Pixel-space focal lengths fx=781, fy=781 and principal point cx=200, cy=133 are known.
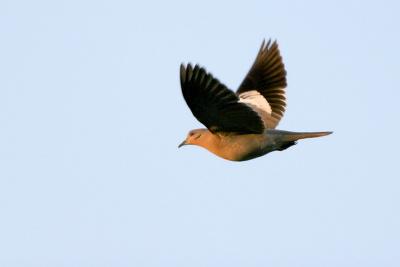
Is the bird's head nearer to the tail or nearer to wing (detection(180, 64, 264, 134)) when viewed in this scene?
wing (detection(180, 64, 264, 134))

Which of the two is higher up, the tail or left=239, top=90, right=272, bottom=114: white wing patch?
left=239, top=90, right=272, bottom=114: white wing patch

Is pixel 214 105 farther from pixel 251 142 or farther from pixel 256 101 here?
pixel 256 101

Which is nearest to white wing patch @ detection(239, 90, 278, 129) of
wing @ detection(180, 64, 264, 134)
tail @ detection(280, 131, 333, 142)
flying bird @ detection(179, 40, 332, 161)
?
flying bird @ detection(179, 40, 332, 161)

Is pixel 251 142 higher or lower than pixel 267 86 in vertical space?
lower

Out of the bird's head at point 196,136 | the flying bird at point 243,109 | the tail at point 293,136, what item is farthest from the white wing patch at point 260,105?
the tail at point 293,136

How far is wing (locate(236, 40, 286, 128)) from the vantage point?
10.8m

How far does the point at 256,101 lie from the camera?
35.8ft

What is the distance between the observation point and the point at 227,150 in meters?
9.45

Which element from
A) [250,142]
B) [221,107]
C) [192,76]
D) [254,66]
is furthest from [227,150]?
[254,66]

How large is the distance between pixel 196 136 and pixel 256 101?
4.70 ft

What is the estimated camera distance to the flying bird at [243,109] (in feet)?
27.4

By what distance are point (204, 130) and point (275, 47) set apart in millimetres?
2150

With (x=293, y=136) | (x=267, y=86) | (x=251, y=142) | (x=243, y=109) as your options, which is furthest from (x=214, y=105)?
(x=267, y=86)

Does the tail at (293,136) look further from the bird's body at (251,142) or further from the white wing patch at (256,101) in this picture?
the white wing patch at (256,101)
